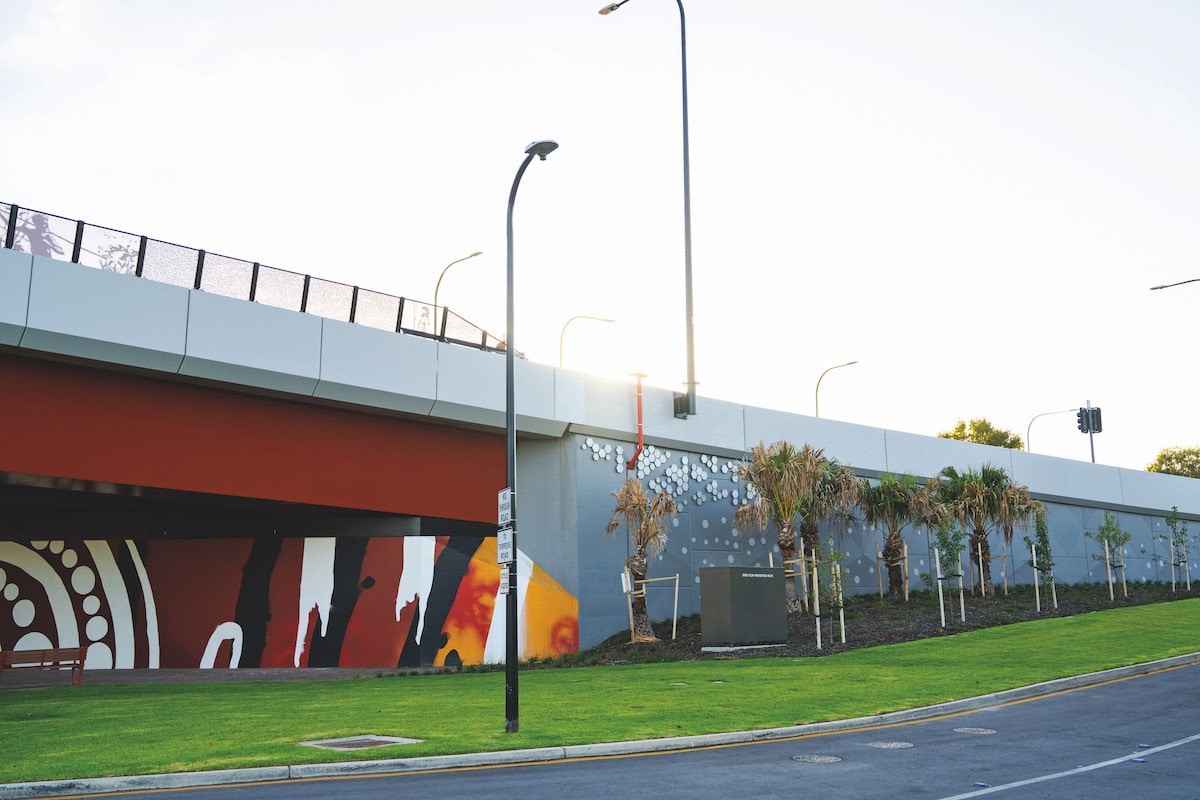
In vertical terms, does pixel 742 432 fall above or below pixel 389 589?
above

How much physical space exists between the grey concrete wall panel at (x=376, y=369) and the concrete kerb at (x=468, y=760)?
15.6 metres

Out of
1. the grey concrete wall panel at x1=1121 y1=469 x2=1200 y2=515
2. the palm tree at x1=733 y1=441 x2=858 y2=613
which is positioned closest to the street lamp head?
the palm tree at x1=733 y1=441 x2=858 y2=613

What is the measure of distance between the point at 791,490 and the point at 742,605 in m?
5.48

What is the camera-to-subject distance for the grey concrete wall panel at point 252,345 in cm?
2422

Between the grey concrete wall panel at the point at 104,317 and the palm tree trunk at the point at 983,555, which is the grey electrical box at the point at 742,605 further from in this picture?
the grey concrete wall panel at the point at 104,317

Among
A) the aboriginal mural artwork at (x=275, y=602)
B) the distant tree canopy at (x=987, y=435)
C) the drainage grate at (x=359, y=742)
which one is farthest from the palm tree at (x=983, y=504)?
the distant tree canopy at (x=987, y=435)

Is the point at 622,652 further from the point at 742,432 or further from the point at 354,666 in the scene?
the point at 742,432

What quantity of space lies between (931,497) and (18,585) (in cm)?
3179

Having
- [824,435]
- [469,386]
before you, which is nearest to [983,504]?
[824,435]

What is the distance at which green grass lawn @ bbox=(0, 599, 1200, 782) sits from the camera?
43.4ft

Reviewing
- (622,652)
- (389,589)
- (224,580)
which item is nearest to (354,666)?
(389,589)

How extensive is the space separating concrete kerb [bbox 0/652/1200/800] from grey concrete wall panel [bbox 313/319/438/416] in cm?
1558

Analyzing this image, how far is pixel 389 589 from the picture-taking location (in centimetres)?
2889

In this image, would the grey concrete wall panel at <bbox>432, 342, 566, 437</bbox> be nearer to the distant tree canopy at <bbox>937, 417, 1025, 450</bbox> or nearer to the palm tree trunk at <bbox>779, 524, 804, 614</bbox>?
the palm tree trunk at <bbox>779, 524, 804, 614</bbox>
